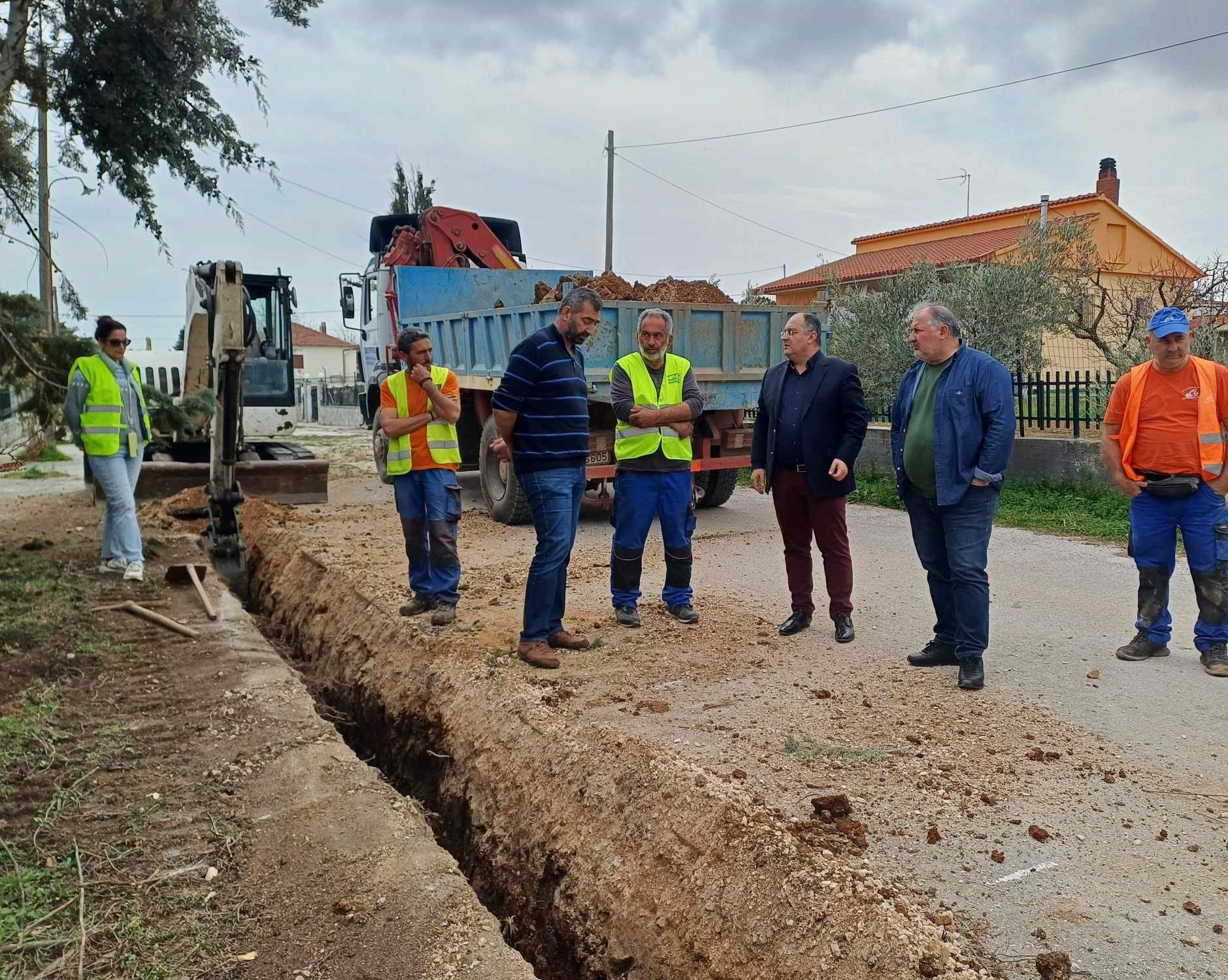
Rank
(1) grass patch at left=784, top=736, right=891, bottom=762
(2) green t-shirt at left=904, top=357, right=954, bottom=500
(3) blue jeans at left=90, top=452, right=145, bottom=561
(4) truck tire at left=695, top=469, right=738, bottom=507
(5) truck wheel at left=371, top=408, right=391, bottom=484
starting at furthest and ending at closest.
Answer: (5) truck wheel at left=371, top=408, right=391, bottom=484 < (4) truck tire at left=695, top=469, right=738, bottom=507 < (3) blue jeans at left=90, top=452, right=145, bottom=561 < (2) green t-shirt at left=904, top=357, right=954, bottom=500 < (1) grass patch at left=784, top=736, right=891, bottom=762

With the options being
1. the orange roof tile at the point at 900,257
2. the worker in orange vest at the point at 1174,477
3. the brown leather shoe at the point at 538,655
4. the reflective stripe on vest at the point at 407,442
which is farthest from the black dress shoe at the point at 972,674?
the orange roof tile at the point at 900,257

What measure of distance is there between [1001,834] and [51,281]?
24.9 feet

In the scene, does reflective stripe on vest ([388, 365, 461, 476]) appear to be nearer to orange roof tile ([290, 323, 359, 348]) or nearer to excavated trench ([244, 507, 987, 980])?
excavated trench ([244, 507, 987, 980])

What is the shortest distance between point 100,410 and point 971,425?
19.1 feet

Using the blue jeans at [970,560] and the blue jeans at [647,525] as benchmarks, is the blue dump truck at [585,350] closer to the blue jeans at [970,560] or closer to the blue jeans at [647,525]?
the blue jeans at [647,525]

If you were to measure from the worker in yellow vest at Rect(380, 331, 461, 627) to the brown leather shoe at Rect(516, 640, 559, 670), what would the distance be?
0.97 m

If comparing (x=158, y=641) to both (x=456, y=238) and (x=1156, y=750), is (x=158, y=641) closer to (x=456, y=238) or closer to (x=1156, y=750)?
(x=1156, y=750)

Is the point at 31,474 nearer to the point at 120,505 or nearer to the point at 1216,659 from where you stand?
the point at 120,505

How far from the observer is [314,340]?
6969 centimetres

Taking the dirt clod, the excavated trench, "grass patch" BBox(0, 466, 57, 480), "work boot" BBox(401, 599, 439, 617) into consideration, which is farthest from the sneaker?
"grass patch" BBox(0, 466, 57, 480)

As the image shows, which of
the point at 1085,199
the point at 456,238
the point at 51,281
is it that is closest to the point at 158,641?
the point at 51,281

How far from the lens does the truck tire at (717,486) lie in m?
10.8

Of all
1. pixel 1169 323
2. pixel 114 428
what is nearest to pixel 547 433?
pixel 1169 323

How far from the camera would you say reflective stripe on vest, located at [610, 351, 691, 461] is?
5.77 m
